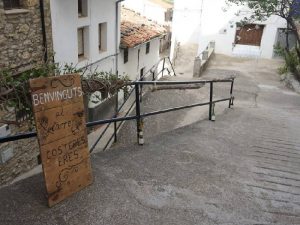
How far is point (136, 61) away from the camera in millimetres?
17047

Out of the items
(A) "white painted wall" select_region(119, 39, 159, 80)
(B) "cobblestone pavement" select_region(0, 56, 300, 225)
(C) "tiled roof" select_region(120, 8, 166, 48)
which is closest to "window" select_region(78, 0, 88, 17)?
(C) "tiled roof" select_region(120, 8, 166, 48)

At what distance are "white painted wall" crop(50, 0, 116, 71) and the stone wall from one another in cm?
44

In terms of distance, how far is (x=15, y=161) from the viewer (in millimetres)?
8633

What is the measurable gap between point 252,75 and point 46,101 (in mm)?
15533

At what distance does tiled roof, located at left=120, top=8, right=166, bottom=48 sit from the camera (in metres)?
14.5

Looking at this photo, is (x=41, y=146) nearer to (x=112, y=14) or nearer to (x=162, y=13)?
(x=112, y=14)

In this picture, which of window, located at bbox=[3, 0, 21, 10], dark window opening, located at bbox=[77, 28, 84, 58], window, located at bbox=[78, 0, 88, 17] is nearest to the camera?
window, located at bbox=[3, 0, 21, 10]

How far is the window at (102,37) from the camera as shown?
12.9 meters

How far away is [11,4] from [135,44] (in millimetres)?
6922

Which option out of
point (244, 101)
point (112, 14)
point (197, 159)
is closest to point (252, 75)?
point (244, 101)

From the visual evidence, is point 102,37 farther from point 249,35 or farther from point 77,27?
point 249,35

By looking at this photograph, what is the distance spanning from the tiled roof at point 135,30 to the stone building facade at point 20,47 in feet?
18.6

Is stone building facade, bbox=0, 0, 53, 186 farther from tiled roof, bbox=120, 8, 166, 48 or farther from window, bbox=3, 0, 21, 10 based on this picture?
tiled roof, bbox=120, 8, 166, 48

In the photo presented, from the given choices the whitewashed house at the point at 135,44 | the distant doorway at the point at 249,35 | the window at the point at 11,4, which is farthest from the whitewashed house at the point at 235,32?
the window at the point at 11,4
